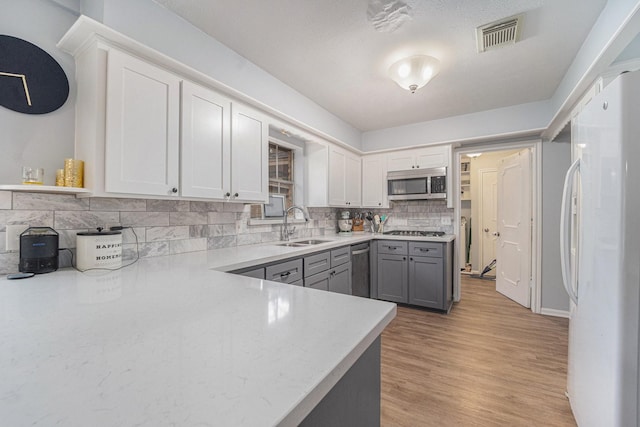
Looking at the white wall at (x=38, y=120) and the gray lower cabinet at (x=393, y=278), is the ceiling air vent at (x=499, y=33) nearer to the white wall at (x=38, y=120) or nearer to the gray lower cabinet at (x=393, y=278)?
the gray lower cabinet at (x=393, y=278)

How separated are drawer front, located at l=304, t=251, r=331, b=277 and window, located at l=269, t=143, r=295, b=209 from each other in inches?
34.6

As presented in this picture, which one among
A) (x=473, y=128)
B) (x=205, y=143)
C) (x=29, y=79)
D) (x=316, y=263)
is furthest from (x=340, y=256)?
(x=29, y=79)

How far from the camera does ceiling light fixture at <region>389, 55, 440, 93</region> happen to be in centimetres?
223

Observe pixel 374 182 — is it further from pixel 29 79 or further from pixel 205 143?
pixel 29 79

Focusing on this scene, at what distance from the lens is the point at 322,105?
129 inches

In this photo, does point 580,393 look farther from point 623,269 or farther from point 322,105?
point 322,105

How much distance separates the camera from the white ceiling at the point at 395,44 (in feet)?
5.73

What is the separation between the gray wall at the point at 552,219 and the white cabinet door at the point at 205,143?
3.60 m

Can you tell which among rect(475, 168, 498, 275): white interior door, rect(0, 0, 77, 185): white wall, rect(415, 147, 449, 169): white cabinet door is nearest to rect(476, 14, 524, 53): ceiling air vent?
rect(415, 147, 449, 169): white cabinet door

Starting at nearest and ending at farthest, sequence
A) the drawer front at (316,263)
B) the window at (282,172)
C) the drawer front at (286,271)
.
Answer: the drawer front at (286,271)
the drawer front at (316,263)
the window at (282,172)

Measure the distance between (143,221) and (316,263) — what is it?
4.59 ft

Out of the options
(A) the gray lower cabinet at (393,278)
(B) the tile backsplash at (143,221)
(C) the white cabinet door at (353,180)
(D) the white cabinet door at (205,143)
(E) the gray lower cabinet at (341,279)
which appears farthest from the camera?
(C) the white cabinet door at (353,180)

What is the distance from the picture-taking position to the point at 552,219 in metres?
3.27

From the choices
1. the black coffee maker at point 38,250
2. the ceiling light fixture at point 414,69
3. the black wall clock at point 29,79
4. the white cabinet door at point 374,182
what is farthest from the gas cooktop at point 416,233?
the black wall clock at point 29,79
